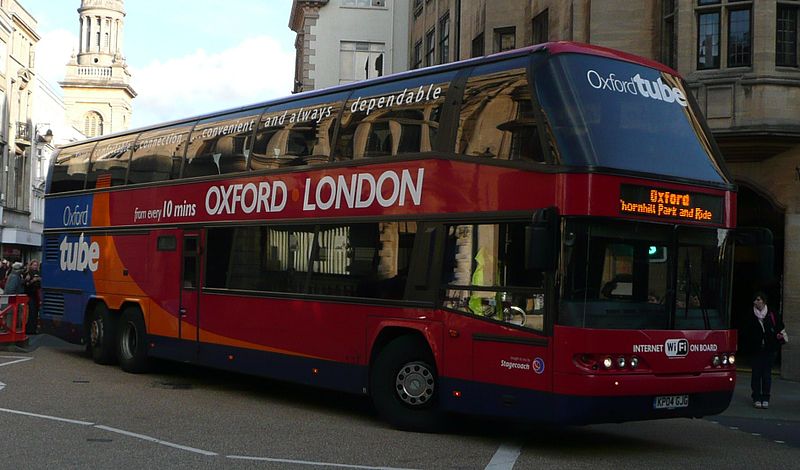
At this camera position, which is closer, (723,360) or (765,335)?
(723,360)

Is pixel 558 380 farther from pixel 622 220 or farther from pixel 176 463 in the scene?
pixel 176 463

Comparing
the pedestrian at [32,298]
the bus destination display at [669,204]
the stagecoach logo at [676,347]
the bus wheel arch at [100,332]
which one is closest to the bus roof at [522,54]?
the bus destination display at [669,204]

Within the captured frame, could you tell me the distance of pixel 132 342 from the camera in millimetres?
18094

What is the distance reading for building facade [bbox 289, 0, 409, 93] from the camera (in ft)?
142

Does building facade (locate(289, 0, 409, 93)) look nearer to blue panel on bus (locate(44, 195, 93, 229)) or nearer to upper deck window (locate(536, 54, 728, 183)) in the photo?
blue panel on bus (locate(44, 195, 93, 229))

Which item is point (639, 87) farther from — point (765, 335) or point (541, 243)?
point (765, 335)

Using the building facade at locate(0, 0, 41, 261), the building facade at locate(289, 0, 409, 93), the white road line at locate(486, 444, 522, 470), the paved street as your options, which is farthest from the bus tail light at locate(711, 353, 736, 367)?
the building facade at locate(0, 0, 41, 261)

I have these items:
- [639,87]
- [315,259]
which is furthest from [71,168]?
[639,87]

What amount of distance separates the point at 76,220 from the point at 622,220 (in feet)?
40.5

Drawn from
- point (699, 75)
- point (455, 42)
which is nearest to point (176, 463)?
point (699, 75)

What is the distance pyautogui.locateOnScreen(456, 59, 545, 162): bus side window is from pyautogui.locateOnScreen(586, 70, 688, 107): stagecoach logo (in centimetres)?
66

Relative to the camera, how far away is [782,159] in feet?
69.6

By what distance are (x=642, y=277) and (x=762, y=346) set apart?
22.3 feet

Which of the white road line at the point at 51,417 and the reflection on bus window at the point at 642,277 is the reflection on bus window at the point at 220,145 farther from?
the reflection on bus window at the point at 642,277
